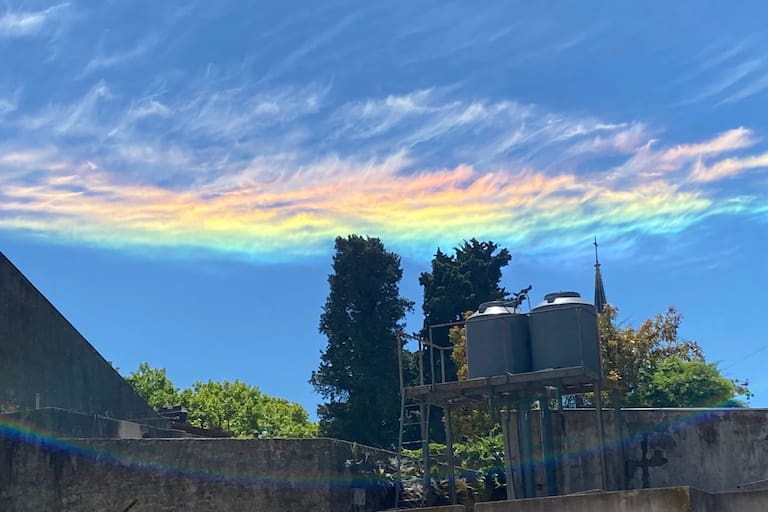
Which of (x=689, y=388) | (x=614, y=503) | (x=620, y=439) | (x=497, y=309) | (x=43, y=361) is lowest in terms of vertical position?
(x=614, y=503)

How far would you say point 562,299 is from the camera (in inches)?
741

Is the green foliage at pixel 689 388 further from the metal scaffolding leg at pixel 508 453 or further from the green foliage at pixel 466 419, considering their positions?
the metal scaffolding leg at pixel 508 453

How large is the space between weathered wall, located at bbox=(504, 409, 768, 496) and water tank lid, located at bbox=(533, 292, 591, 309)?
2.43 meters

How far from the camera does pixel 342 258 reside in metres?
47.6

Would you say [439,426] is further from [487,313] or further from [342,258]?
[487,313]

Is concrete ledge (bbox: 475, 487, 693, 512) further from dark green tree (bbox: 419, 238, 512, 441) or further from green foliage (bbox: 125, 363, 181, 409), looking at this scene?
green foliage (bbox: 125, 363, 181, 409)

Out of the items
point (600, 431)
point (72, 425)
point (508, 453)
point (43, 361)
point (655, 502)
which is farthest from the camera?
point (43, 361)

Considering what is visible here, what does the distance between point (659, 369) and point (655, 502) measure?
19.2m

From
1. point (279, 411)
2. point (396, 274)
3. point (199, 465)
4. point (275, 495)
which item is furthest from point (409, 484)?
point (279, 411)

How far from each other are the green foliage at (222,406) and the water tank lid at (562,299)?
1492 inches

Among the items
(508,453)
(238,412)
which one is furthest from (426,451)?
(238,412)

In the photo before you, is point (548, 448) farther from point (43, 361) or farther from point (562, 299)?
point (43, 361)

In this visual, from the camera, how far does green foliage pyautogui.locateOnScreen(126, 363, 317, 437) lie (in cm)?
5616

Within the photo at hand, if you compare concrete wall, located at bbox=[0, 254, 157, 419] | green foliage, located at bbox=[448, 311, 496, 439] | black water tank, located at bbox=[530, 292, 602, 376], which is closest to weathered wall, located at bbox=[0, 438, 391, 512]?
black water tank, located at bbox=[530, 292, 602, 376]
